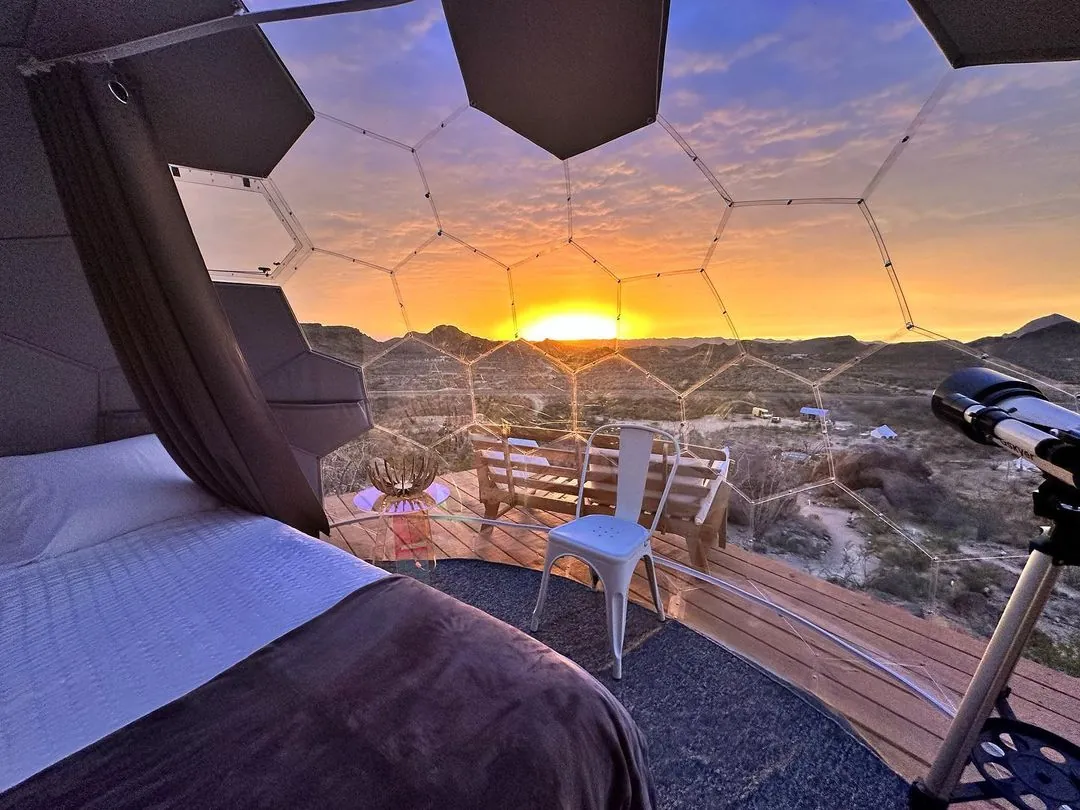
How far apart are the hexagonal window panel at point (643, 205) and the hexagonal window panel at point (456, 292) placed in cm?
61

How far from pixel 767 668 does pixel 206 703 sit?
184cm

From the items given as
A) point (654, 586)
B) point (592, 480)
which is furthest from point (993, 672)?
point (592, 480)

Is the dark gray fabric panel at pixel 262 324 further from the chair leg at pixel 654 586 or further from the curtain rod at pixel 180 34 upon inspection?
the chair leg at pixel 654 586

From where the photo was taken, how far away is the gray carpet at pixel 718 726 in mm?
1344

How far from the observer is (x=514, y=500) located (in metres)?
2.96

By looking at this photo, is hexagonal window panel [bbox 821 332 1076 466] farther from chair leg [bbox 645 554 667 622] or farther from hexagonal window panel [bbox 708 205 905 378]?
chair leg [bbox 645 554 667 622]

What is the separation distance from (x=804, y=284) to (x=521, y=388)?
1.62 m

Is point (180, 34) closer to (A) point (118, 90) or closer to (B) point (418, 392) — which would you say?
(A) point (118, 90)

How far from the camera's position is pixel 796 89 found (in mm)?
1711

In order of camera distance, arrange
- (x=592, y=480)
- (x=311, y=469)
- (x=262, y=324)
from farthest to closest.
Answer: (x=311, y=469), (x=262, y=324), (x=592, y=480)

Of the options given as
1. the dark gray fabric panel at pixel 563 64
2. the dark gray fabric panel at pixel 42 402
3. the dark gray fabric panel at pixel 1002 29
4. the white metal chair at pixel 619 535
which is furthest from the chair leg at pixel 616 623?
the dark gray fabric panel at pixel 42 402

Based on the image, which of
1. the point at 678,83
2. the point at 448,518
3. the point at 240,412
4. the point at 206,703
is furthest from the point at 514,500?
the point at 678,83

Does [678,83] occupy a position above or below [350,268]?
above

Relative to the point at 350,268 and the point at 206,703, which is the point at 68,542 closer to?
the point at 206,703
